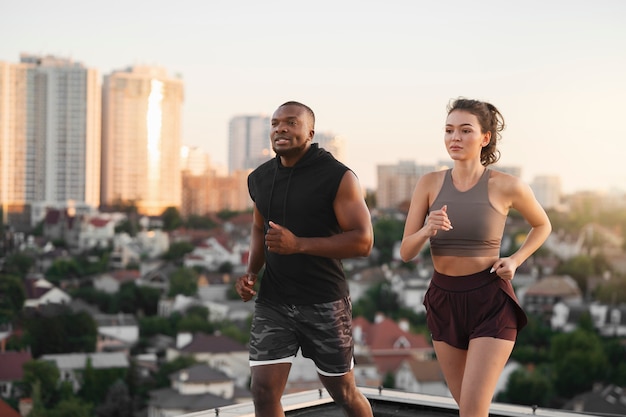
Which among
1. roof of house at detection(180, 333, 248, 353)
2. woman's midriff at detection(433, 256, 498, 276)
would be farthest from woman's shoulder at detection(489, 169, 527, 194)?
roof of house at detection(180, 333, 248, 353)

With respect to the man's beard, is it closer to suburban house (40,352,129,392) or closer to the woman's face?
the woman's face

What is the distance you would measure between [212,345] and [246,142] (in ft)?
93.7

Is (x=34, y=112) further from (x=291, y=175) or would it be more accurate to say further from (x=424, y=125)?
(x=291, y=175)

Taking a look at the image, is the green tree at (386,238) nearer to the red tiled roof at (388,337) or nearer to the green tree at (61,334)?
the red tiled roof at (388,337)

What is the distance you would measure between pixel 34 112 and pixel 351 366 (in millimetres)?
45794

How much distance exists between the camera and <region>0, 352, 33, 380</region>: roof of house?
1064 inches

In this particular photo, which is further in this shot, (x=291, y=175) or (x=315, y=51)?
(x=315, y=51)

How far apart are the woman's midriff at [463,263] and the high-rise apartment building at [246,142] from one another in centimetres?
5180

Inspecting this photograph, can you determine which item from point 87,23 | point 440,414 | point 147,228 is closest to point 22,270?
point 147,228

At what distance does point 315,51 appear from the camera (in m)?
47.6

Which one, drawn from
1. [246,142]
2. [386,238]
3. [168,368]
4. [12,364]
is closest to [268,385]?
[168,368]

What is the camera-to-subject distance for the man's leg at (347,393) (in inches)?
72.9

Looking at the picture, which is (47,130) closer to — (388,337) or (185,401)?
(388,337)

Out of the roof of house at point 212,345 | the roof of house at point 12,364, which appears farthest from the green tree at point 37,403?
the roof of house at point 212,345
